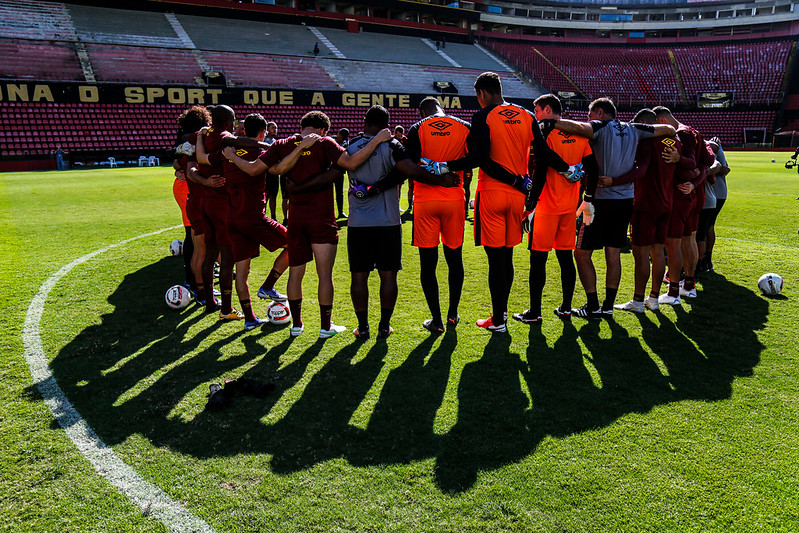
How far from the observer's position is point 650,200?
5.57m

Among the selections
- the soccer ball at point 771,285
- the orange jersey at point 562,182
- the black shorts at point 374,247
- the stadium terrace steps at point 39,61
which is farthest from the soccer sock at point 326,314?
the stadium terrace steps at point 39,61

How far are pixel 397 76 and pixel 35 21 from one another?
25968 millimetres

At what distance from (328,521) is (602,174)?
4.42 metres

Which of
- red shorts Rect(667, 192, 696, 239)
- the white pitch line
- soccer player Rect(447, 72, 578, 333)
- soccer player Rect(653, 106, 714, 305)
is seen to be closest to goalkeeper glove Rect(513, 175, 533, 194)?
soccer player Rect(447, 72, 578, 333)

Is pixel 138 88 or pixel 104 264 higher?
pixel 138 88

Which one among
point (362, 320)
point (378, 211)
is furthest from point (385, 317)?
point (378, 211)

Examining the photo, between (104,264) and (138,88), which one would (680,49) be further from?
(104,264)

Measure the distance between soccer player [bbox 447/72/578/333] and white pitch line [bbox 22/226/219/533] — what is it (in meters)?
3.40

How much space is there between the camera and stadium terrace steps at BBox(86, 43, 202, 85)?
3156cm

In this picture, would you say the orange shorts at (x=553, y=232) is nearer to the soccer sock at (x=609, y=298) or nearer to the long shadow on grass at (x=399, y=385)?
the soccer sock at (x=609, y=298)

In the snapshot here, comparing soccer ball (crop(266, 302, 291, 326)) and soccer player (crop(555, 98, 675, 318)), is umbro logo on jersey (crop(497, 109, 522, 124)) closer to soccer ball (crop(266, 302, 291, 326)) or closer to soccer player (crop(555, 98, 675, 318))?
soccer player (crop(555, 98, 675, 318))

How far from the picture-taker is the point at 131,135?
29.4 m

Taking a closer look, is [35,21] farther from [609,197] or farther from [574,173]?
[609,197]

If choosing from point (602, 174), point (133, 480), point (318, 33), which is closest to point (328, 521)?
point (133, 480)
